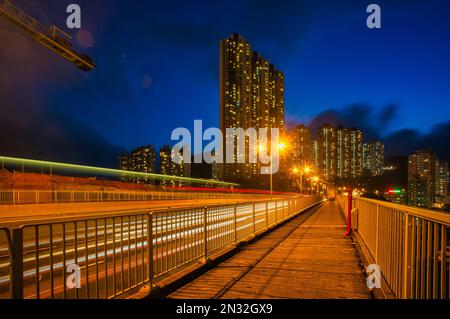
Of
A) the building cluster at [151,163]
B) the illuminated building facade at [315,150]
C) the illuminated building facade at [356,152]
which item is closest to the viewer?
the illuminated building facade at [315,150]

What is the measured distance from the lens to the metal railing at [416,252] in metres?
3.26

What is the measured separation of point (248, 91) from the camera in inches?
4141

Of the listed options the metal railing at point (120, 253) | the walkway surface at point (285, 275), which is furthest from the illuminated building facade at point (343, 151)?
the metal railing at point (120, 253)

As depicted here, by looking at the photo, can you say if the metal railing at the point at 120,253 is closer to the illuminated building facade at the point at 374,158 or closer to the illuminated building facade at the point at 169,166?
the illuminated building facade at the point at 169,166

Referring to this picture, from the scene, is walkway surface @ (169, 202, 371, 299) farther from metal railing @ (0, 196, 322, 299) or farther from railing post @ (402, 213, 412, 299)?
railing post @ (402, 213, 412, 299)

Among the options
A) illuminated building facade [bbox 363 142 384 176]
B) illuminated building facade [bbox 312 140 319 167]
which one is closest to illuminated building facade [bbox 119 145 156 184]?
illuminated building facade [bbox 312 140 319 167]

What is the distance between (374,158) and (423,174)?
2281 cm

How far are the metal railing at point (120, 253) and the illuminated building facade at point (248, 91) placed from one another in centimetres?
9563

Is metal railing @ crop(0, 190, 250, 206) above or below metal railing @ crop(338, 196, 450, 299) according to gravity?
below

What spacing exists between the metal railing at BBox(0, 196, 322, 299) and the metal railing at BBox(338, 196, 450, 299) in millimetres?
3461

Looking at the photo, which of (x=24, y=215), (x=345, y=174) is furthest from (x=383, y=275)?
(x=345, y=174)

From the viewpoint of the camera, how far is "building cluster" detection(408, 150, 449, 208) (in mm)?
132250
